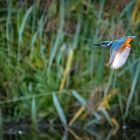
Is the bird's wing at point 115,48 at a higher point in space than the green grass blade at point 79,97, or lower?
higher

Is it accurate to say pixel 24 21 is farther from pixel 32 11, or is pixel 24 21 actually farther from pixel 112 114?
pixel 112 114

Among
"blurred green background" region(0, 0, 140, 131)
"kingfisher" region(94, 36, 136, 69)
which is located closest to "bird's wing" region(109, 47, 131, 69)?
"kingfisher" region(94, 36, 136, 69)

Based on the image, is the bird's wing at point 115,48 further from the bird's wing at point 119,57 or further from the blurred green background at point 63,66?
the blurred green background at point 63,66

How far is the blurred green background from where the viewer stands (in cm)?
385

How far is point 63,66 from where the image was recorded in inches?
156

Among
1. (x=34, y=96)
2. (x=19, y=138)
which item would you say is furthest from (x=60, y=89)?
(x=19, y=138)


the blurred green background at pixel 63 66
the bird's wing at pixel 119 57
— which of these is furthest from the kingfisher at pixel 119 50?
the blurred green background at pixel 63 66

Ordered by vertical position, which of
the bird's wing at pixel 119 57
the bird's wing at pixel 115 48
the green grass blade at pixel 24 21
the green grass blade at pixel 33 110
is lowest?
the green grass blade at pixel 33 110

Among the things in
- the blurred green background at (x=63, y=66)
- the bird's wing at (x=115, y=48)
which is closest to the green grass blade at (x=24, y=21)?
the blurred green background at (x=63, y=66)

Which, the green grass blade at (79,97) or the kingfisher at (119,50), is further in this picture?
the green grass blade at (79,97)

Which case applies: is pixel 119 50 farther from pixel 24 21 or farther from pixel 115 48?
pixel 24 21

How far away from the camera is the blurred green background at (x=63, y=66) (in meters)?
3.85

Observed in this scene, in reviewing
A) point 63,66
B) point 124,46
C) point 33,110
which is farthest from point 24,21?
point 124,46

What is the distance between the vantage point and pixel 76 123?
3.90 m
